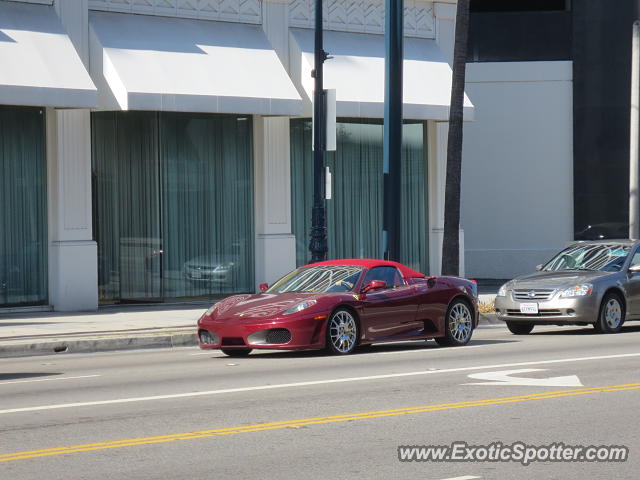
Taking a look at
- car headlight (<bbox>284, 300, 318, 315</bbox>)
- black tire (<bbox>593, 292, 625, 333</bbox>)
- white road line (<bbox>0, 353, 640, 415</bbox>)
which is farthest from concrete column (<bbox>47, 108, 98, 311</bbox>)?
white road line (<bbox>0, 353, 640, 415</bbox>)

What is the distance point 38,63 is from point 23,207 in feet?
9.45

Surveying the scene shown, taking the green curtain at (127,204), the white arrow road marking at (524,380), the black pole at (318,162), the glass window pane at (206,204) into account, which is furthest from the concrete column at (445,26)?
the white arrow road marking at (524,380)

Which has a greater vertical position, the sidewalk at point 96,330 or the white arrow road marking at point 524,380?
the white arrow road marking at point 524,380

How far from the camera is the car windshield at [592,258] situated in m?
20.1

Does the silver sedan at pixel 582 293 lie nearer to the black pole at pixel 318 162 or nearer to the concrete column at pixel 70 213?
the black pole at pixel 318 162

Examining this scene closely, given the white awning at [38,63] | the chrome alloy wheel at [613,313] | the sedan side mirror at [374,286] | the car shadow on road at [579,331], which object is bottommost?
the car shadow on road at [579,331]

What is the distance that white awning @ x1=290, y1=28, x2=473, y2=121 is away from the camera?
26.5 m

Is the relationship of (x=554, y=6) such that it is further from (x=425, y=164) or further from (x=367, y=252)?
(x=367, y=252)

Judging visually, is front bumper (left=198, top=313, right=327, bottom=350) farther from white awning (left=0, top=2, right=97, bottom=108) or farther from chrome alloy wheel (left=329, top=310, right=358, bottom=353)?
white awning (left=0, top=2, right=97, bottom=108)

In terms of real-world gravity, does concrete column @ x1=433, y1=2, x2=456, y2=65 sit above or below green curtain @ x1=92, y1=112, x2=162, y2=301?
above

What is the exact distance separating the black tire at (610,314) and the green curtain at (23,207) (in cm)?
1077

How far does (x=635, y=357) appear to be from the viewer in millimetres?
15234

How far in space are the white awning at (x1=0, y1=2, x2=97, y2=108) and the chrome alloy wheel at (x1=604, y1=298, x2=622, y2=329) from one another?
1004 centimetres

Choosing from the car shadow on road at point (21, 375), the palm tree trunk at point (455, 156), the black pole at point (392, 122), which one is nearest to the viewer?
the car shadow on road at point (21, 375)
